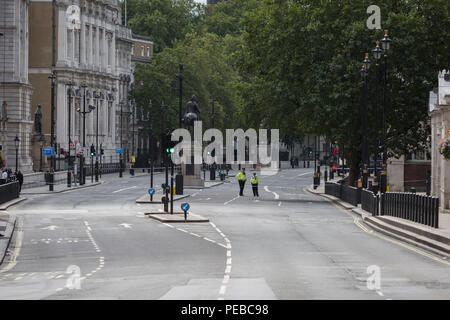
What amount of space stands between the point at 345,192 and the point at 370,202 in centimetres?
1482

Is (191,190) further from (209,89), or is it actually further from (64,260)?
(209,89)

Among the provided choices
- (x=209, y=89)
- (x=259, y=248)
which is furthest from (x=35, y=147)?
(x=259, y=248)

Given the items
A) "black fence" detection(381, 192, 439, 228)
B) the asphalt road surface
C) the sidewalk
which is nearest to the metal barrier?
the asphalt road surface

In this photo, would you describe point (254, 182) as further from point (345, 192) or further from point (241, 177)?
point (345, 192)

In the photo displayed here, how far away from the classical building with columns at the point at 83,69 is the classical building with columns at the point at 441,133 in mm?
64287

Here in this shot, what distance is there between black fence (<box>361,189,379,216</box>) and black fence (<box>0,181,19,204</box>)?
1913 centimetres

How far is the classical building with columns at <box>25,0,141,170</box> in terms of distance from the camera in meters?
123

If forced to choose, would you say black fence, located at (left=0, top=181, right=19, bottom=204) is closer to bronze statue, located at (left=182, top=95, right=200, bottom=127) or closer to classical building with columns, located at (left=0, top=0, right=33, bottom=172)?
bronze statue, located at (left=182, top=95, right=200, bottom=127)

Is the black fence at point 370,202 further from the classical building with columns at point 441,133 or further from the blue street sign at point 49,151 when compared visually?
the blue street sign at point 49,151

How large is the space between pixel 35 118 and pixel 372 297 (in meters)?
99.2

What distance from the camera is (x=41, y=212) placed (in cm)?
5003

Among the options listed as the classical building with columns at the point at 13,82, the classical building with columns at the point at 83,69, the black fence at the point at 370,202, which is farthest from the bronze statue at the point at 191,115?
the classical building with columns at the point at 83,69
